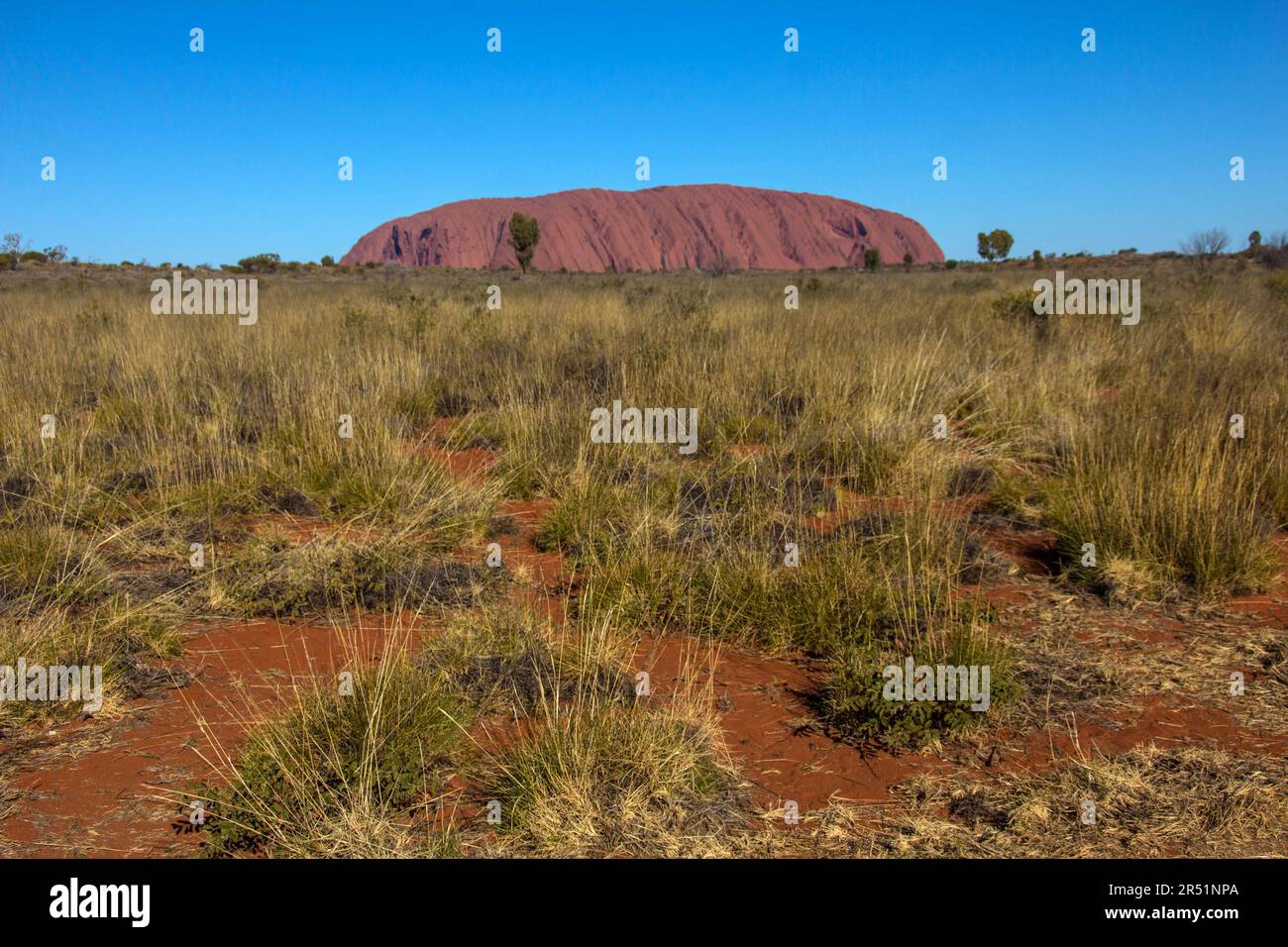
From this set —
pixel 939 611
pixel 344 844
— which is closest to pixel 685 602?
pixel 939 611

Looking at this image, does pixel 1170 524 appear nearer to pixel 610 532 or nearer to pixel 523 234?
pixel 610 532

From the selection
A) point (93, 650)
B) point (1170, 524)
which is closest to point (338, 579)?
point (93, 650)

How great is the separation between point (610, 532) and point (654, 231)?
122910mm

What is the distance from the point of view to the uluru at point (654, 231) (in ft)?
387

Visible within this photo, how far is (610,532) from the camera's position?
188 inches

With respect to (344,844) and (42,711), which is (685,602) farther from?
(42,711)

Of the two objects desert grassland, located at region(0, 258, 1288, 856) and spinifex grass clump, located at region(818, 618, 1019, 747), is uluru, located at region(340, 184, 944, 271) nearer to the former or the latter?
desert grassland, located at region(0, 258, 1288, 856)

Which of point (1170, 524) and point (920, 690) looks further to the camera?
point (1170, 524)

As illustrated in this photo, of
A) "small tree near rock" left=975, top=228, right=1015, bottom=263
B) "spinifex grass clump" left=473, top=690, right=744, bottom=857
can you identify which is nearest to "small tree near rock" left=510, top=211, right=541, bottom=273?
"small tree near rock" left=975, top=228, right=1015, bottom=263

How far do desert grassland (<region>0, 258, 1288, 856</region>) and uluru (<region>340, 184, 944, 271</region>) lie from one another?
106 m

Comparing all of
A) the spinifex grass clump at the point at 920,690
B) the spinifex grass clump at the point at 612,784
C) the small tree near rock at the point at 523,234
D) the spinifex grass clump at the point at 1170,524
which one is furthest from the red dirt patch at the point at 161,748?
the small tree near rock at the point at 523,234

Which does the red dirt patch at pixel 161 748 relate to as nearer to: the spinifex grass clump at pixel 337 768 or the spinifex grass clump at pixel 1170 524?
the spinifex grass clump at pixel 337 768

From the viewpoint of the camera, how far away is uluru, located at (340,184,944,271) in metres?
118

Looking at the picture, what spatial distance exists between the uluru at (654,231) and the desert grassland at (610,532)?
Answer: 106364 millimetres
